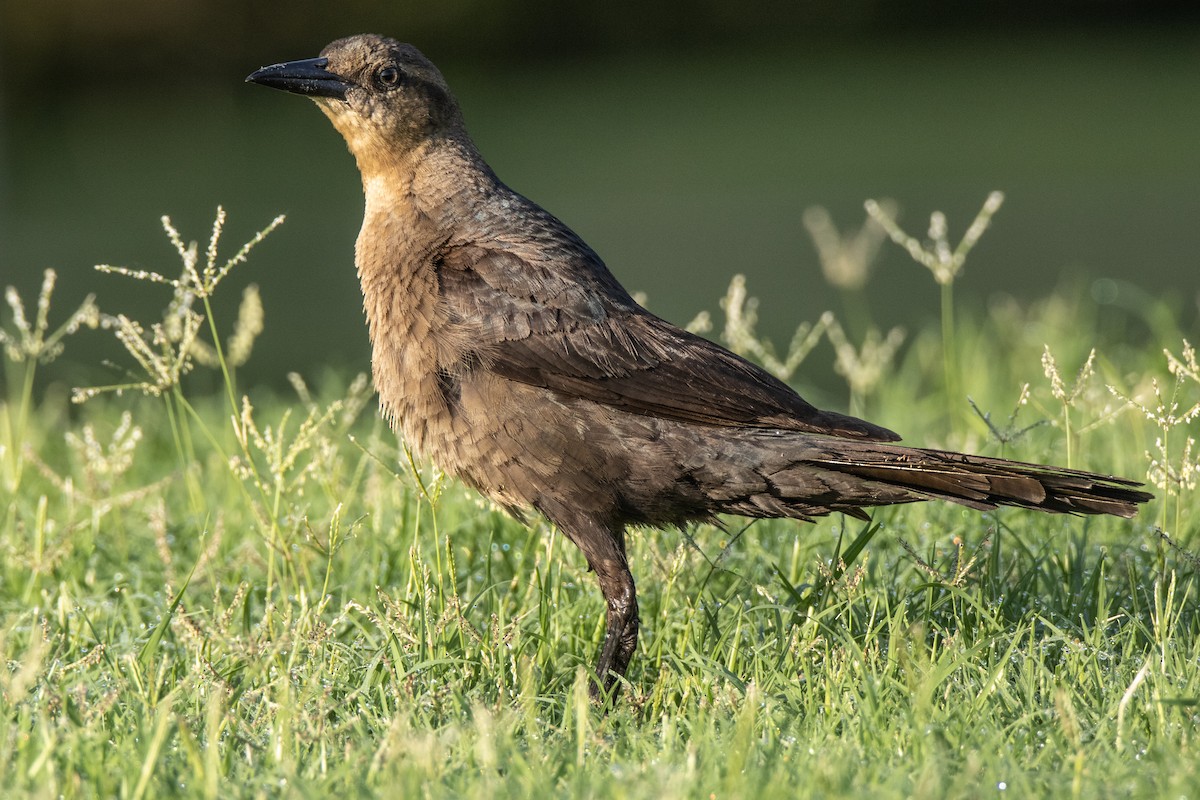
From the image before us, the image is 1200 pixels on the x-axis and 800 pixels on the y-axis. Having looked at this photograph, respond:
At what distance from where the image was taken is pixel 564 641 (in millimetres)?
3938

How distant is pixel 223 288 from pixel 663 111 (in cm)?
1332

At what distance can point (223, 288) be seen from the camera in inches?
530

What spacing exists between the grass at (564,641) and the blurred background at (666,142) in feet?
11.6

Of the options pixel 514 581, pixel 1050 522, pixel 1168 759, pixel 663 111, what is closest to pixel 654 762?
pixel 1168 759

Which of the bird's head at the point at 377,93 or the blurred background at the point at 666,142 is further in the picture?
the blurred background at the point at 666,142

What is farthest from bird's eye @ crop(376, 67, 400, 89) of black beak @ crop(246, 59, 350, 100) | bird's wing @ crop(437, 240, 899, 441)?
bird's wing @ crop(437, 240, 899, 441)

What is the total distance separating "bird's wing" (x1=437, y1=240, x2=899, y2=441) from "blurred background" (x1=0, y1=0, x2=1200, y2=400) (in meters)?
3.93

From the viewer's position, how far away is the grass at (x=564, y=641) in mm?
2830

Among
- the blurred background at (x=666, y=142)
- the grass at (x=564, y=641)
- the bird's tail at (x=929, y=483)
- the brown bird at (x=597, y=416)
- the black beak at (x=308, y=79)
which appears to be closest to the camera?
the grass at (x=564, y=641)

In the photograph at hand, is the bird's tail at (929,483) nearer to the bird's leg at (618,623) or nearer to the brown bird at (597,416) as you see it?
the brown bird at (597,416)

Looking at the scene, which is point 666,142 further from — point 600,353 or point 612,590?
point 612,590

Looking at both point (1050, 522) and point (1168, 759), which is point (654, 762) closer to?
point (1168, 759)

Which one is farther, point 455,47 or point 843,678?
point 455,47

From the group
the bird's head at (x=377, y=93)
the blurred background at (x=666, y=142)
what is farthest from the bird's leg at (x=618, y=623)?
the blurred background at (x=666, y=142)
